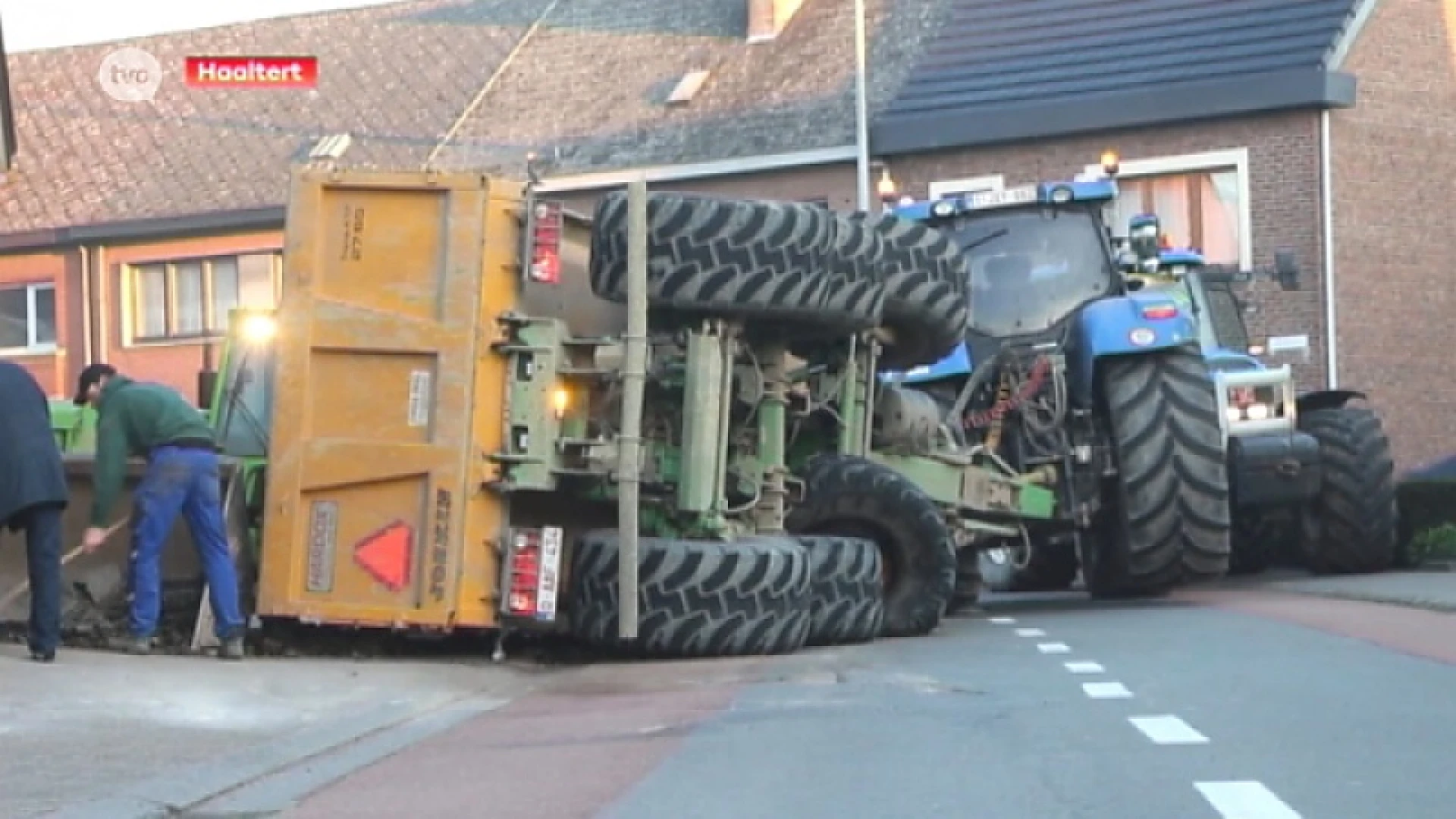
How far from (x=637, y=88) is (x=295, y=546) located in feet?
75.6

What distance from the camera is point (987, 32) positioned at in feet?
105

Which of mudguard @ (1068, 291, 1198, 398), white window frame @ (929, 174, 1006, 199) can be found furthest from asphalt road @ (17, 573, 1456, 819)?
white window frame @ (929, 174, 1006, 199)

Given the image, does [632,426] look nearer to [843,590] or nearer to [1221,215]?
[843,590]

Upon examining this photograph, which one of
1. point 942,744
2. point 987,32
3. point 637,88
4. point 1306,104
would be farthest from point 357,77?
point 942,744

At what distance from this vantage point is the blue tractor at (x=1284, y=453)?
19.2 metres

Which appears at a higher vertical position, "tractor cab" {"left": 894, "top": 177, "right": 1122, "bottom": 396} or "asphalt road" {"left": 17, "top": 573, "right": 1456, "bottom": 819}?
"tractor cab" {"left": 894, "top": 177, "right": 1122, "bottom": 396}

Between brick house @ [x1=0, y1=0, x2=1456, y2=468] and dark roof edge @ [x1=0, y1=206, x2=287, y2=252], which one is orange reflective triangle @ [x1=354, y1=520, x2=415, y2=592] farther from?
dark roof edge @ [x1=0, y1=206, x2=287, y2=252]

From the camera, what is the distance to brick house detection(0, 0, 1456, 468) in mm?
29484

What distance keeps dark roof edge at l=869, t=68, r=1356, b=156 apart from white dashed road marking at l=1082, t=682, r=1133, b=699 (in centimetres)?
1942

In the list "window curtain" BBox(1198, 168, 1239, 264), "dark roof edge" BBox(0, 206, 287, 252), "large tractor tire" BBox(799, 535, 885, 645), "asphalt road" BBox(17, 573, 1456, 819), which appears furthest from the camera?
"dark roof edge" BBox(0, 206, 287, 252)

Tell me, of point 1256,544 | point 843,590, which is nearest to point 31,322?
point 1256,544

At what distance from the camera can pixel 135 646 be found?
12.3m

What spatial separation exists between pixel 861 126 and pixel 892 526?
17.1 meters

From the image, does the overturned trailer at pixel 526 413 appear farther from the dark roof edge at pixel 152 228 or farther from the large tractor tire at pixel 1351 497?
the dark roof edge at pixel 152 228
